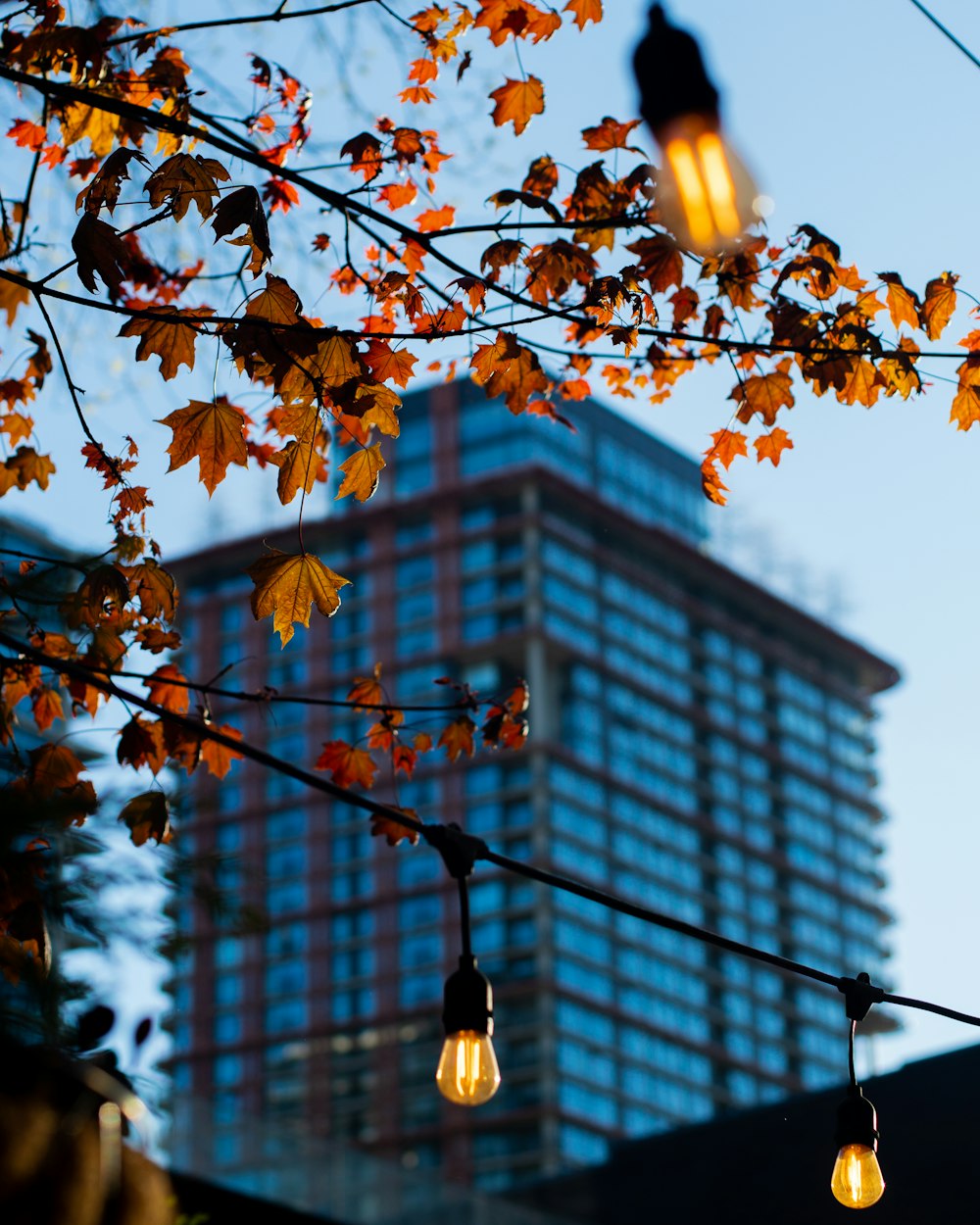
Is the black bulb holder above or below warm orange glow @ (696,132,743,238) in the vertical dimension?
above

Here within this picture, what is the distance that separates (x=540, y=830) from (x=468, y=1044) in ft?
252

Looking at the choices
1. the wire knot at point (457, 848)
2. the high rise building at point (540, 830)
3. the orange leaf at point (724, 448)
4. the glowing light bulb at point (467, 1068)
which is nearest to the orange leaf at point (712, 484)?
the orange leaf at point (724, 448)

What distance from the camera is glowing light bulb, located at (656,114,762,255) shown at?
3076 millimetres

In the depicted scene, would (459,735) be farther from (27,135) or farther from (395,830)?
(27,135)

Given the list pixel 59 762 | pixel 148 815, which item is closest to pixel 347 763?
pixel 59 762

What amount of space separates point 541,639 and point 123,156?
80.1m

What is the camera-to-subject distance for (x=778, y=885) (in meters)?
96.5

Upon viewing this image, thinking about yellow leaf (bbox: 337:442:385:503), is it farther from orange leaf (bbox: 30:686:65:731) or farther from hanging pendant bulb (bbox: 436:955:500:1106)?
orange leaf (bbox: 30:686:65:731)

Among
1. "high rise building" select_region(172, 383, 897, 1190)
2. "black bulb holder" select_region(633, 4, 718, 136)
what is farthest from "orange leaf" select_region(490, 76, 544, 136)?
"high rise building" select_region(172, 383, 897, 1190)

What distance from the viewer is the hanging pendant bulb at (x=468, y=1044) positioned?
3865mm

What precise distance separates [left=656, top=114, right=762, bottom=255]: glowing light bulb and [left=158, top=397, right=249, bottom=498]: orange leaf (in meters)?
1.48

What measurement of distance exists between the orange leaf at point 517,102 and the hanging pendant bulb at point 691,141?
254 cm

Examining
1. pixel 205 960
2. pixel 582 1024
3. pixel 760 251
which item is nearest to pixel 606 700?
pixel 582 1024

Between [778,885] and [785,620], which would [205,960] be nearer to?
[778,885]
